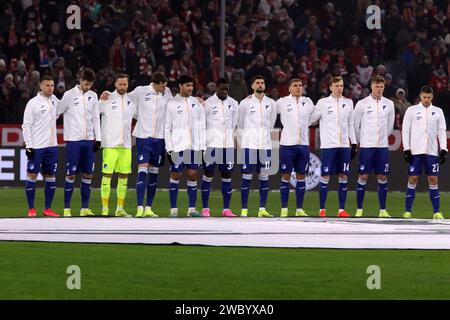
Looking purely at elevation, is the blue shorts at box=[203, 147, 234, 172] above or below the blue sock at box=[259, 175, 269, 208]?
above

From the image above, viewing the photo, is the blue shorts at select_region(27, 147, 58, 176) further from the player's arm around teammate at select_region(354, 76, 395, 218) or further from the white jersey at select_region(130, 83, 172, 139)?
the player's arm around teammate at select_region(354, 76, 395, 218)

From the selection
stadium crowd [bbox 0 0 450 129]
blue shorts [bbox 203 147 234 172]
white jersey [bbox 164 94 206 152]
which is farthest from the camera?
stadium crowd [bbox 0 0 450 129]

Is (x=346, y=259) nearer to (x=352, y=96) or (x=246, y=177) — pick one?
(x=246, y=177)

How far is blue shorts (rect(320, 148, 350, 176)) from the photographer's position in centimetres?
2086

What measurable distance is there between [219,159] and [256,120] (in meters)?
0.88

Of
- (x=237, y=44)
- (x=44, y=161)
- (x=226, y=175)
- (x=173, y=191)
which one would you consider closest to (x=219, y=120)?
(x=226, y=175)

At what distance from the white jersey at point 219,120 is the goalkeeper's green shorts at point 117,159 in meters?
1.36

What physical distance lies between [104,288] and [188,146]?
8956 mm

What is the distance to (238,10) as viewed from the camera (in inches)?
1328

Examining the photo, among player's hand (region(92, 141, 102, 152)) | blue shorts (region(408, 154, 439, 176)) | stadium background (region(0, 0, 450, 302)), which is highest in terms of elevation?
stadium background (region(0, 0, 450, 302))

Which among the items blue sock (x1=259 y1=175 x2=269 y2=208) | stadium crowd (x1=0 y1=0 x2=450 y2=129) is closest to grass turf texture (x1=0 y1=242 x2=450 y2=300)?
blue sock (x1=259 y1=175 x2=269 y2=208)

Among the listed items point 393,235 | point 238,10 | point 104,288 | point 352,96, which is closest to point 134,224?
point 393,235

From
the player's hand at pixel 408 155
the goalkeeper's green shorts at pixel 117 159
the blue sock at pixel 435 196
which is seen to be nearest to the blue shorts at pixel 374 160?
the player's hand at pixel 408 155

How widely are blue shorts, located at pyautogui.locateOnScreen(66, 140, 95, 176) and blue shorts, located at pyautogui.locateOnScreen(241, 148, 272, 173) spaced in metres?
2.48
